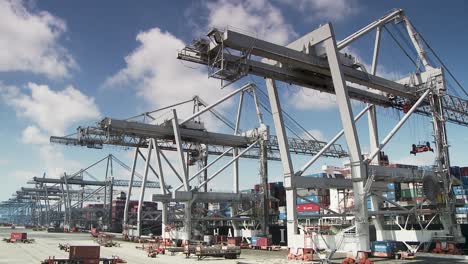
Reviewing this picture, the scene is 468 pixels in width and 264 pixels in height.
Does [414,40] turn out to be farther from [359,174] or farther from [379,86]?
[359,174]

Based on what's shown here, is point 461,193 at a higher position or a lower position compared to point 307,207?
higher

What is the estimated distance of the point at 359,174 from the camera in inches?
1158

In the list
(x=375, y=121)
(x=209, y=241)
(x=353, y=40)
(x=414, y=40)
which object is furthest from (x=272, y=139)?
(x=353, y=40)

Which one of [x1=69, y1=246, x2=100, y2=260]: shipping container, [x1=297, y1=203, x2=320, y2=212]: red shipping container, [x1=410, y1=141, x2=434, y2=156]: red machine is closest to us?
[x1=69, y1=246, x2=100, y2=260]: shipping container

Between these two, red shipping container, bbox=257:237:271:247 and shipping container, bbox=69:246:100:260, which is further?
red shipping container, bbox=257:237:271:247

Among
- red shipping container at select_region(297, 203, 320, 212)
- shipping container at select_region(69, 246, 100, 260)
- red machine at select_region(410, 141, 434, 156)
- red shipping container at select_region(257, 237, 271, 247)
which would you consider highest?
red machine at select_region(410, 141, 434, 156)

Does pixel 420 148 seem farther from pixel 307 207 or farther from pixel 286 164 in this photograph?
pixel 307 207

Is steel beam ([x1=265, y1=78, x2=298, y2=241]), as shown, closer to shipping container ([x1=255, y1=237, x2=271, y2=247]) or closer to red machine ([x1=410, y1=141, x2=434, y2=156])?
shipping container ([x1=255, y1=237, x2=271, y2=247])

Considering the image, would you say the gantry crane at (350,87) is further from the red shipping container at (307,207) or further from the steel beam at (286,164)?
the red shipping container at (307,207)

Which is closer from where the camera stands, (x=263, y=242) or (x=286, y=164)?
(x=286, y=164)

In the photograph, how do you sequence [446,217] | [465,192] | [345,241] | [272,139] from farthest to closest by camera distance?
[272,139]
[465,192]
[446,217]
[345,241]

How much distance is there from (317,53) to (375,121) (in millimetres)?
15389

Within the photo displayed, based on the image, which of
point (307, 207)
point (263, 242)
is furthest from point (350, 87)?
point (307, 207)

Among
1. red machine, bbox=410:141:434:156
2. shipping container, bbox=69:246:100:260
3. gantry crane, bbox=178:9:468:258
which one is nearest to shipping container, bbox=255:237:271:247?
gantry crane, bbox=178:9:468:258
